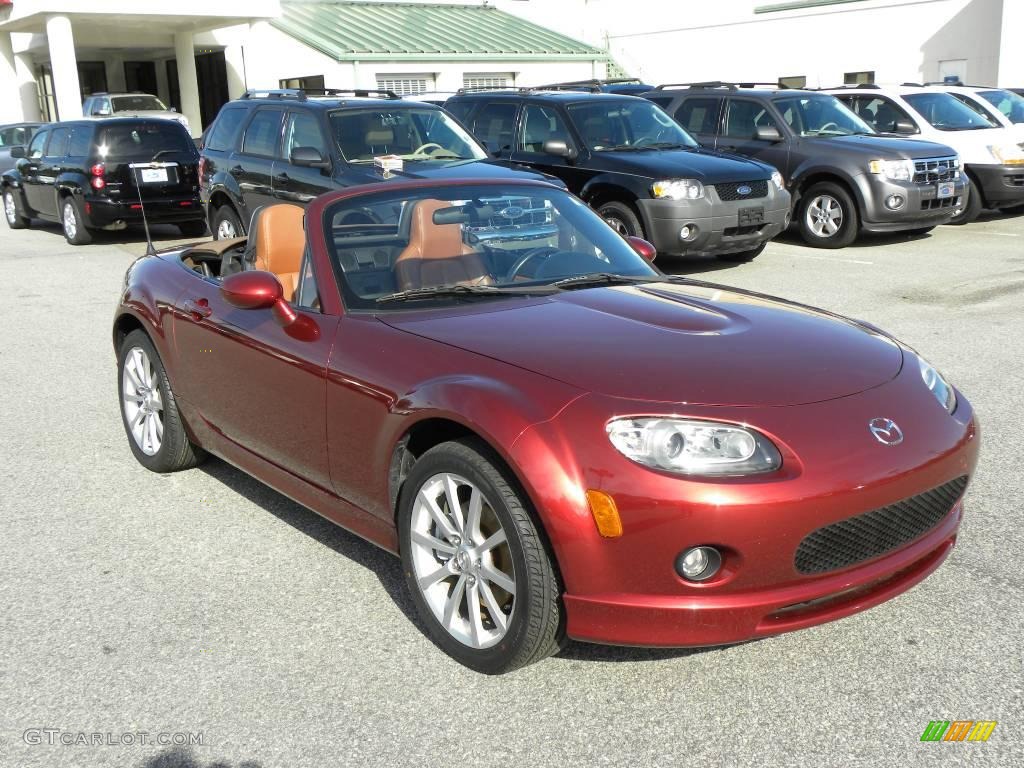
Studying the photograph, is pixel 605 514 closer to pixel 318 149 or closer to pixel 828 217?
pixel 318 149

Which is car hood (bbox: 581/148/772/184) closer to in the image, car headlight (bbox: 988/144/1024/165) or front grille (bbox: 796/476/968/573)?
car headlight (bbox: 988/144/1024/165)

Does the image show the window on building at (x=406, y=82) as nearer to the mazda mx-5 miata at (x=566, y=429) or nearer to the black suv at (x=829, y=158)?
the black suv at (x=829, y=158)

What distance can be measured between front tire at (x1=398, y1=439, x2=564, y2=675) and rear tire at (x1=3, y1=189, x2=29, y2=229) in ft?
54.6

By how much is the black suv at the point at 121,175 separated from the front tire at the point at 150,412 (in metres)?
9.60

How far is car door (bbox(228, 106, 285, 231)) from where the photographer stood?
1173cm

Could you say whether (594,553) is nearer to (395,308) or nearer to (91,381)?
(395,308)

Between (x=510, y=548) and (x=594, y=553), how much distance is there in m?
0.28

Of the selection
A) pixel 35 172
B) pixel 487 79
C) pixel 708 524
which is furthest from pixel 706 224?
pixel 487 79

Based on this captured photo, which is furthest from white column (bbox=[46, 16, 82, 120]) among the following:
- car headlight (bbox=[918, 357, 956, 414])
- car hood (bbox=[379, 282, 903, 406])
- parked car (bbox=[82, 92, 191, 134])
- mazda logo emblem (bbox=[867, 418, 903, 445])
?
mazda logo emblem (bbox=[867, 418, 903, 445])

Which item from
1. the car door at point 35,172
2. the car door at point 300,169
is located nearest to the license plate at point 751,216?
the car door at point 300,169

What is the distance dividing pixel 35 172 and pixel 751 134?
415 inches

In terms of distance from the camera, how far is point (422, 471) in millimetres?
3492

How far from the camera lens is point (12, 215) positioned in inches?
726

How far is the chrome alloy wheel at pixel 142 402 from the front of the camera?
534cm
